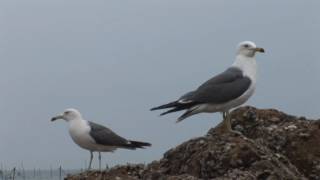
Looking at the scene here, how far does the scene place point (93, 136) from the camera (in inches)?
555

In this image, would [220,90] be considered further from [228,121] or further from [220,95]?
[228,121]

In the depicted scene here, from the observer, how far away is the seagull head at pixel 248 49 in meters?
11.1

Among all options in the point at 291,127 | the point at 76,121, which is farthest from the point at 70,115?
the point at 291,127

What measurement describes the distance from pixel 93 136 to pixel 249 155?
7353mm

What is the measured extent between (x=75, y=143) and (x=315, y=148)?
714 centimetres

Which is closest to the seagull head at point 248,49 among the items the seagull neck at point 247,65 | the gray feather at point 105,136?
the seagull neck at point 247,65

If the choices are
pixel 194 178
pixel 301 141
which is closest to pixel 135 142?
pixel 301 141

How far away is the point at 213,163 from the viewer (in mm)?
7145

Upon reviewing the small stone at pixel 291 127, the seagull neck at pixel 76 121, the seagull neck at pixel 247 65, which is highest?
the seagull neck at pixel 247 65

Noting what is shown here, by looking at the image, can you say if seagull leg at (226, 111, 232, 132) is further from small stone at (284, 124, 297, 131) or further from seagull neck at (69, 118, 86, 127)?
seagull neck at (69, 118, 86, 127)

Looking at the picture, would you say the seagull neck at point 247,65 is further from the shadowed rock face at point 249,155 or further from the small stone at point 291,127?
the small stone at point 291,127

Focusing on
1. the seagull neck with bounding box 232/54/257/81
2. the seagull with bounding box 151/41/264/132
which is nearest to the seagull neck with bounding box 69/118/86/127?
the seagull with bounding box 151/41/264/132

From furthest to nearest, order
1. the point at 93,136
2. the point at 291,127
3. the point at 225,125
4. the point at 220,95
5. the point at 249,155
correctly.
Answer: the point at 93,136, the point at 220,95, the point at 225,125, the point at 291,127, the point at 249,155

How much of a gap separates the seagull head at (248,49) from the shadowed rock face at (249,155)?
1.58m
